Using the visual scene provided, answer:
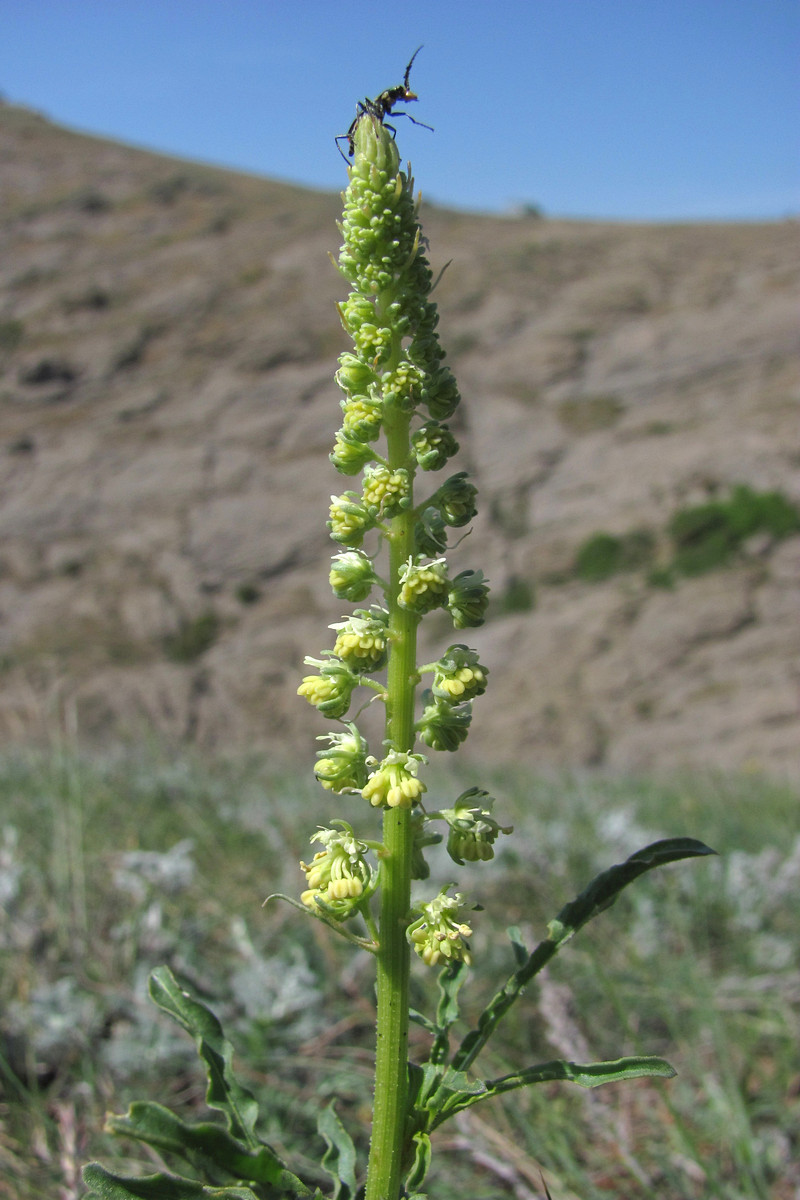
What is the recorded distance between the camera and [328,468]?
48.9 ft

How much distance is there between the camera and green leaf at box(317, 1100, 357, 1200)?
152cm

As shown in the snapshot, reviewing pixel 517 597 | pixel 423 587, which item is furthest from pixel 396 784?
pixel 517 597

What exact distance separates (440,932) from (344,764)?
0.32m

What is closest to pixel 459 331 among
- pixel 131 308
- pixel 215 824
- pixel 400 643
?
pixel 131 308

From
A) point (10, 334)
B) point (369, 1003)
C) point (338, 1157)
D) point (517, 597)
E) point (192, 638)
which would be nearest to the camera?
point (338, 1157)

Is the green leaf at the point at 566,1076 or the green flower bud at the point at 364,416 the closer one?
the green leaf at the point at 566,1076

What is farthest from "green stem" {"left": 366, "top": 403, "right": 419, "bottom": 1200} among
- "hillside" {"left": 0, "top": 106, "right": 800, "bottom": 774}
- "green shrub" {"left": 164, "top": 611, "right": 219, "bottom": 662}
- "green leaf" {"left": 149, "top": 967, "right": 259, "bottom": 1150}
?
"green shrub" {"left": 164, "top": 611, "right": 219, "bottom": 662}

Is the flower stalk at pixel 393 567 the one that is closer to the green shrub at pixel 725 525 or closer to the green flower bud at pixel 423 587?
the green flower bud at pixel 423 587

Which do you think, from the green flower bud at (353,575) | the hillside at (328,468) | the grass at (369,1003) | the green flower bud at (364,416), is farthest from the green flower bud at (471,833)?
the hillside at (328,468)

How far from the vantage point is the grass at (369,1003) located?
87.2 inches

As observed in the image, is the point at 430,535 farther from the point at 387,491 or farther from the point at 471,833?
the point at 471,833

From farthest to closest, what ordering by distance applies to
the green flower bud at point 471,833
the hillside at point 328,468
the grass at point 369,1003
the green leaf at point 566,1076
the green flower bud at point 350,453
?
the hillside at point 328,468
the grass at point 369,1003
the green flower bud at point 350,453
the green flower bud at point 471,833
the green leaf at point 566,1076

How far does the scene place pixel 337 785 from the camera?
5.01 ft

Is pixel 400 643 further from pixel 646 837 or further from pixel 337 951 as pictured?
pixel 646 837
